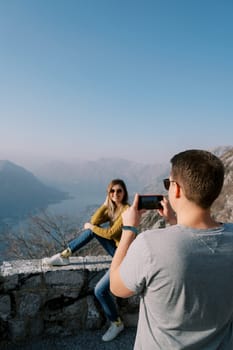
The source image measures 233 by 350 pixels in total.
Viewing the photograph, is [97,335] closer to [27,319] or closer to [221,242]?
[27,319]

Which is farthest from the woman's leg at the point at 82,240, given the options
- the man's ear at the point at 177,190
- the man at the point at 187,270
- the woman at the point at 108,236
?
the man's ear at the point at 177,190

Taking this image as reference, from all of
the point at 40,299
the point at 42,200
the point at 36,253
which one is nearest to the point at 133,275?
the point at 40,299

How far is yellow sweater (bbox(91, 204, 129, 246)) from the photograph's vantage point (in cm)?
326

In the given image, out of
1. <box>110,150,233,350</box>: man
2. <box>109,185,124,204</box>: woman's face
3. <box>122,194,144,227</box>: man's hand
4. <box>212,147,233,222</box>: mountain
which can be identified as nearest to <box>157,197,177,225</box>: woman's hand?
<box>122,194,144,227</box>: man's hand

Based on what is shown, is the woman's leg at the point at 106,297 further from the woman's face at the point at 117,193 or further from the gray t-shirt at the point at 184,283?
the gray t-shirt at the point at 184,283

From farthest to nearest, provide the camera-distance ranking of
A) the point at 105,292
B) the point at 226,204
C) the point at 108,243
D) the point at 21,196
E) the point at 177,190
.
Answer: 1. the point at 21,196
2. the point at 226,204
3. the point at 108,243
4. the point at 105,292
5. the point at 177,190

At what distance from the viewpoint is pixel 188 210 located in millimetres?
1142

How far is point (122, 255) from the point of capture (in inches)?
48.6

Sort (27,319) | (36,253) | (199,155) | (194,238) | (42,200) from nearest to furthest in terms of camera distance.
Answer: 1. (194,238)
2. (199,155)
3. (27,319)
4. (36,253)
5. (42,200)

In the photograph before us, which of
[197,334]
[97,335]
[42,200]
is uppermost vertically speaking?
[197,334]

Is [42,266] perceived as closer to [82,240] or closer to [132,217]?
[82,240]

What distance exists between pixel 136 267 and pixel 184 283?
0.18 metres

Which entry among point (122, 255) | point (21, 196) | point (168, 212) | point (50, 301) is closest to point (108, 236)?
point (50, 301)

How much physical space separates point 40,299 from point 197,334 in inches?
92.3
